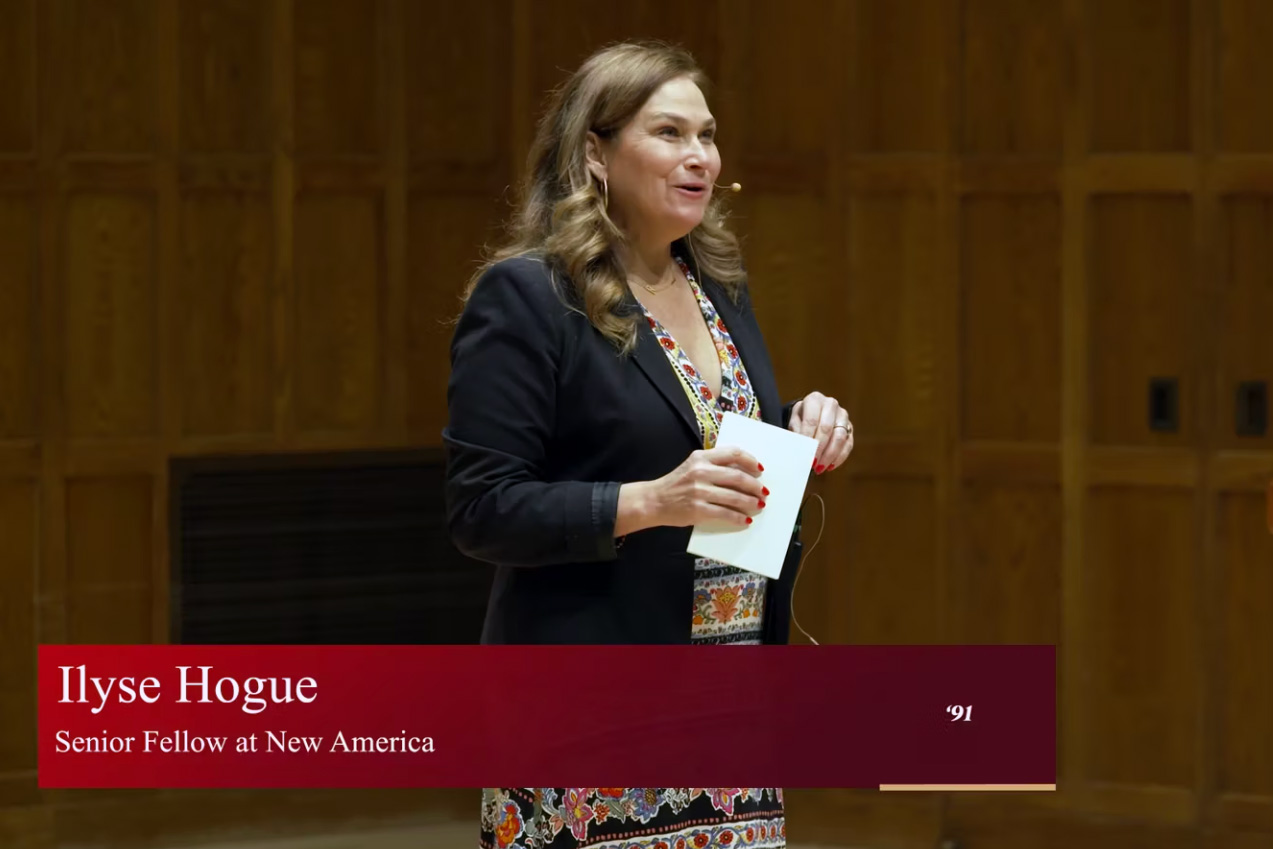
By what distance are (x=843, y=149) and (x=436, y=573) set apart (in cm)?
135

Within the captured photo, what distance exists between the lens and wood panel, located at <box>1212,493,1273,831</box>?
360 centimetres

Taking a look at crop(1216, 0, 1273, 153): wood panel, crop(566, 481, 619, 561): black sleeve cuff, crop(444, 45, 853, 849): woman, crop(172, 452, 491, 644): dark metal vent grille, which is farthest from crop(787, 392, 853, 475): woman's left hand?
crop(172, 452, 491, 644): dark metal vent grille

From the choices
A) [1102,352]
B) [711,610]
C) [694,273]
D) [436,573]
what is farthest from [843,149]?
[711,610]

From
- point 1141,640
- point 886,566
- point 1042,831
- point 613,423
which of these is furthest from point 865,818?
point 613,423

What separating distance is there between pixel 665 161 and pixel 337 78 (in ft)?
7.23

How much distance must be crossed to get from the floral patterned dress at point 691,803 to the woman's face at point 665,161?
0.40ft

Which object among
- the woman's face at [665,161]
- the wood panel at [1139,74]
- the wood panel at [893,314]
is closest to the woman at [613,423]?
the woman's face at [665,161]

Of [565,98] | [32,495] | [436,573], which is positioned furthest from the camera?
[436,573]

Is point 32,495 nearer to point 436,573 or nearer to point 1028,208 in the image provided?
point 436,573

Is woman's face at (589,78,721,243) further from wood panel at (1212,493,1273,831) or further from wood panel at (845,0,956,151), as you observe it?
wood panel at (1212,493,1273,831)

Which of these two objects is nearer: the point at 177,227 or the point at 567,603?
the point at 567,603

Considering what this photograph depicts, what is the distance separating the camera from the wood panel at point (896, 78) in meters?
3.77

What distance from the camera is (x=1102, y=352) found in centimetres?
372

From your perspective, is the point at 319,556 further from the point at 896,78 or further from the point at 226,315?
the point at 896,78
